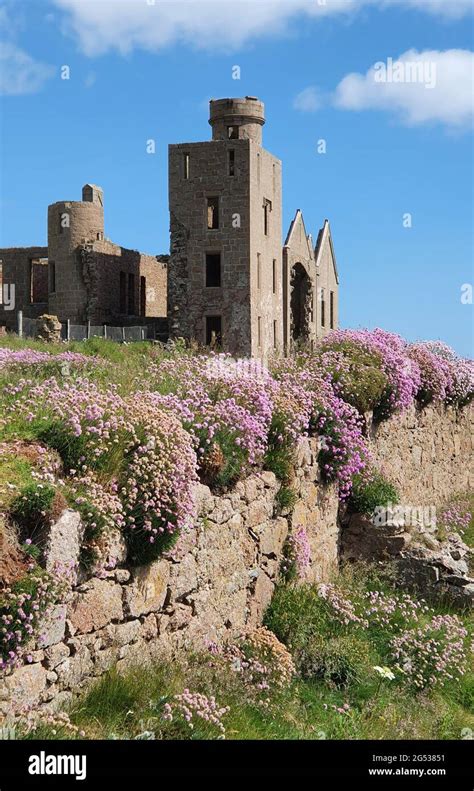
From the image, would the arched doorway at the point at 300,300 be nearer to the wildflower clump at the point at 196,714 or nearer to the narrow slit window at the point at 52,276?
the narrow slit window at the point at 52,276

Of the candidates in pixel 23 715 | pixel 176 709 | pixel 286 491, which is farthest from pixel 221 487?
pixel 23 715

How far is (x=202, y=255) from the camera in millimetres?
44375

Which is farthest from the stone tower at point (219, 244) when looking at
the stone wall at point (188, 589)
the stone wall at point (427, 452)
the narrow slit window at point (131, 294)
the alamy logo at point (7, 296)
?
the stone wall at point (188, 589)

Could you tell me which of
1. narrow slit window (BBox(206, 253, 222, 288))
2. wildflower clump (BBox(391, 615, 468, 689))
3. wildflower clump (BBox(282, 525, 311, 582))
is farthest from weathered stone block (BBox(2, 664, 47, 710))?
narrow slit window (BBox(206, 253, 222, 288))

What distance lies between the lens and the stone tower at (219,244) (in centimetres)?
4372

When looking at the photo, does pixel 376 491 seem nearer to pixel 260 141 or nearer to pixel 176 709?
pixel 176 709

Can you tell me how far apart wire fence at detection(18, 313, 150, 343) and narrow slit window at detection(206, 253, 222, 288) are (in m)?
3.82

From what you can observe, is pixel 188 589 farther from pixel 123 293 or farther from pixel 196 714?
pixel 123 293

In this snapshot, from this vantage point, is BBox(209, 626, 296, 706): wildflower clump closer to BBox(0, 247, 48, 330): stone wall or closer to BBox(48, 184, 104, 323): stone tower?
BBox(48, 184, 104, 323): stone tower

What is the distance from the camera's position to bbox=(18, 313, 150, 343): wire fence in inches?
1603

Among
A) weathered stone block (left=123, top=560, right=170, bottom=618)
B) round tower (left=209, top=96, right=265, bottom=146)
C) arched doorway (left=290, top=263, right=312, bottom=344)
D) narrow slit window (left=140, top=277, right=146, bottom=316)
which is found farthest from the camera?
arched doorway (left=290, top=263, right=312, bottom=344)

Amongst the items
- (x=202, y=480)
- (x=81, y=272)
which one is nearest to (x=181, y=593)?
(x=202, y=480)

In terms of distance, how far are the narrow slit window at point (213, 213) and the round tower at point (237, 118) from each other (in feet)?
13.4

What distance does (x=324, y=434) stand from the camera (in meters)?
11.1
